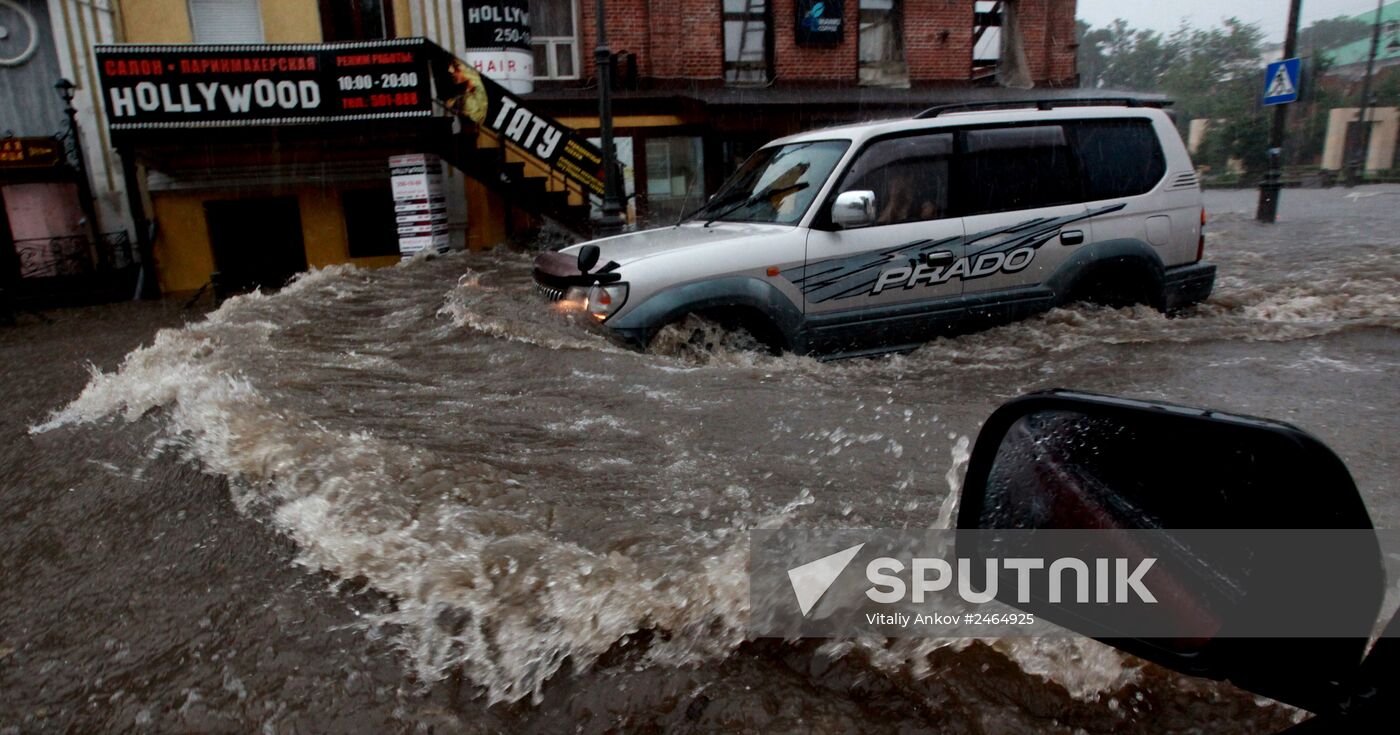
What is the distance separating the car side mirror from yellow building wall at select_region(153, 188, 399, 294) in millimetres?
11325

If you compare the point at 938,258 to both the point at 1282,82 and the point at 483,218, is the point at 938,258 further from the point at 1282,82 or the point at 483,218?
the point at 1282,82

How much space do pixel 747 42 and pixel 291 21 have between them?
25.0 feet

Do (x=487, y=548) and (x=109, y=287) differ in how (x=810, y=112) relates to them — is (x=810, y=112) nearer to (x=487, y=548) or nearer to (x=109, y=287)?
(x=109, y=287)

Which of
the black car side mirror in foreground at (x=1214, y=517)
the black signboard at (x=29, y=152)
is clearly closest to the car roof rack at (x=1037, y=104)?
the black car side mirror in foreground at (x=1214, y=517)

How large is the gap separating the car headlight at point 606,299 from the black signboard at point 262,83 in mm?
8112

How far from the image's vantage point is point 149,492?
384 centimetres

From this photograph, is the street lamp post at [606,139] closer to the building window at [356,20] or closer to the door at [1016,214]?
the building window at [356,20]

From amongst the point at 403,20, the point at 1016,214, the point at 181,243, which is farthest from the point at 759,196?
the point at 181,243

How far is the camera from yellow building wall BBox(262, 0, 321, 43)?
539 inches

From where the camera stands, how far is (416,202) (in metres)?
12.5

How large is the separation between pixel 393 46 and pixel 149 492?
9669mm

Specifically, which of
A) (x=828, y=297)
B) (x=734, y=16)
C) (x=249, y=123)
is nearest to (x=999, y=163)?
(x=828, y=297)

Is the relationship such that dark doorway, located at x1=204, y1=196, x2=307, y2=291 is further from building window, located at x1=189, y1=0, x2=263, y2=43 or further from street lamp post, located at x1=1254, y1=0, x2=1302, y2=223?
street lamp post, located at x1=1254, y1=0, x2=1302, y2=223

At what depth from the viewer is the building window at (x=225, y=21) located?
531 inches
